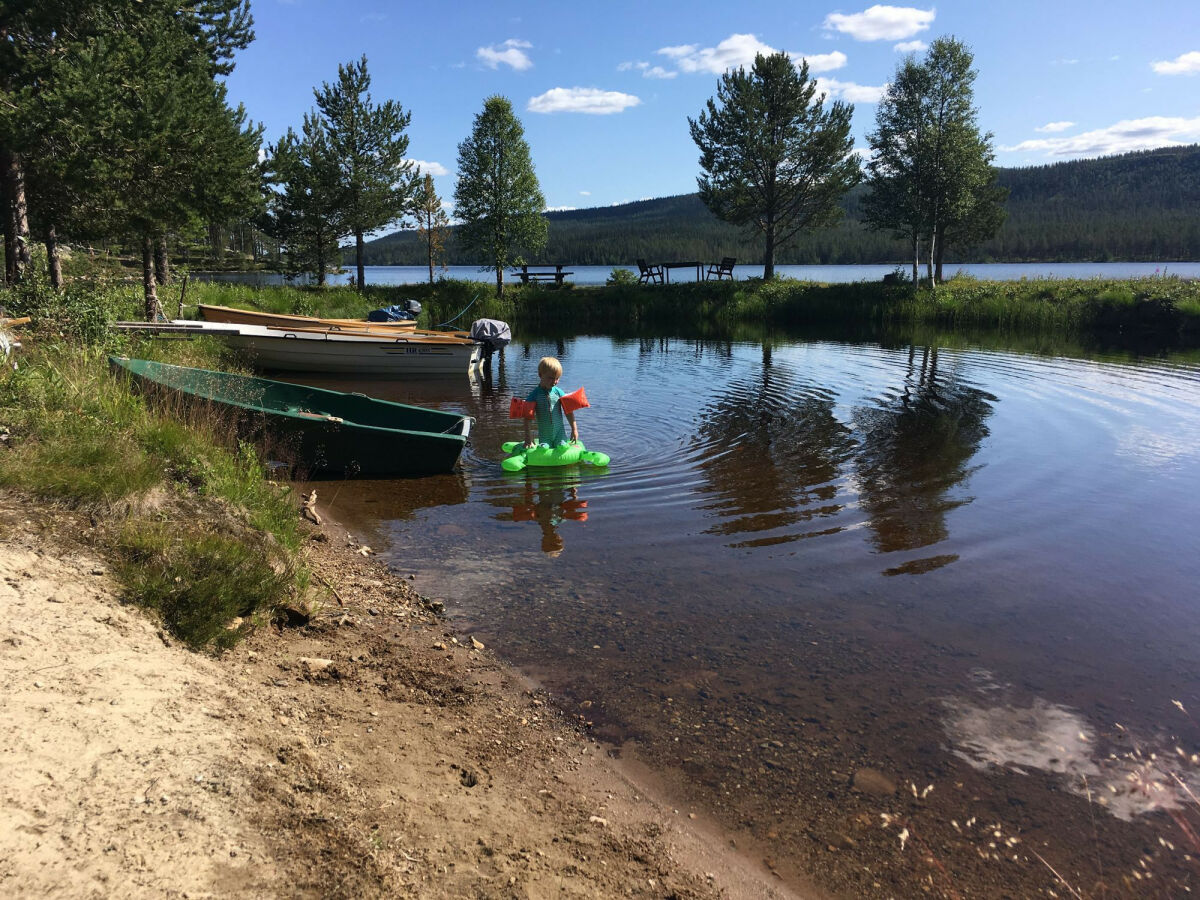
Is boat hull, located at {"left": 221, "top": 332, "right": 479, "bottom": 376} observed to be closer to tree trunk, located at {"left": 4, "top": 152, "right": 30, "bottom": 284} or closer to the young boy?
tree trunk, located at {"left": 4, "top": 152, "right": 30, "bottom": 284}

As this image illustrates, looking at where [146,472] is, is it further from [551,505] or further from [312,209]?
[312,209]

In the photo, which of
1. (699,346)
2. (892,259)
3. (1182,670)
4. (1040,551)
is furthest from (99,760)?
(892,259)

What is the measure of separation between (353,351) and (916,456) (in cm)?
1339

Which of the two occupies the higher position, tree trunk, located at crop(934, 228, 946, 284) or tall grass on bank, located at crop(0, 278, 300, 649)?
tree trunk, located at crop(934, 228, 946, 284)

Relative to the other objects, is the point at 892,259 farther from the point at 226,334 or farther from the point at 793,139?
the point at 226,334

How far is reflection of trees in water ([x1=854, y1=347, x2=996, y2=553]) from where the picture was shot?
8516 millimetres

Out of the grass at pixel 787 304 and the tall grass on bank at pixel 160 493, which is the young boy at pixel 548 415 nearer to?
the tall grass on bank at pixel 160 493

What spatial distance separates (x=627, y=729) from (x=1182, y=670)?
4.06 meters

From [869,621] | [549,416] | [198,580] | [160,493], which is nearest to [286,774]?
[198,580]

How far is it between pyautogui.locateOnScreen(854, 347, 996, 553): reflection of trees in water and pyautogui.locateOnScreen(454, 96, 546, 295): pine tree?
29.9 metres

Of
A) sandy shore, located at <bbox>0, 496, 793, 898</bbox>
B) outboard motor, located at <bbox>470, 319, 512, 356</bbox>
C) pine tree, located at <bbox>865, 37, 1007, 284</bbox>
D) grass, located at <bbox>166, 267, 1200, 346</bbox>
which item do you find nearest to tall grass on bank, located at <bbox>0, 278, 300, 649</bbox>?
sandy shore, located at <bbox>0, 496, 793, 898</bbox>

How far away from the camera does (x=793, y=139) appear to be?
4269 centimetres

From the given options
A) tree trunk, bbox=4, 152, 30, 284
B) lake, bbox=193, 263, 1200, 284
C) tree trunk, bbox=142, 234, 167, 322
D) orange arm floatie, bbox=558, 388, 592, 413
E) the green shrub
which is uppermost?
lake, bbox=193, 263, 1200, 284

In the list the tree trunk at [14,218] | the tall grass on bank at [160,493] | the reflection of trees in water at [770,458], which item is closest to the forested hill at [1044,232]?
the tree trunk at [14,218]
